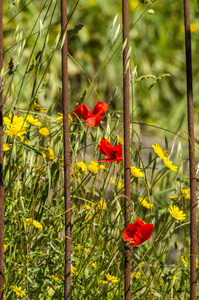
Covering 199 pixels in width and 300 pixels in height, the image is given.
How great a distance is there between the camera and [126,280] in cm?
103

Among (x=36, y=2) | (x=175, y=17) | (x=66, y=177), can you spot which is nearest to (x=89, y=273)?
(x=66, y=177)

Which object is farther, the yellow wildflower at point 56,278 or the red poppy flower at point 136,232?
the yellow wildflower at point 56,278

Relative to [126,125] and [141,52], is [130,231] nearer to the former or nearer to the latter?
[126,125]

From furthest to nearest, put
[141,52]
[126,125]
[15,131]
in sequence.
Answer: [141,52]
[15,131]
[126,125]

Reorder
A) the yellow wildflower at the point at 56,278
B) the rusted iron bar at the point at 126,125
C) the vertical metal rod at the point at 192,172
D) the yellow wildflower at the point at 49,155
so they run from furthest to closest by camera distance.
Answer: the yellow wildflower at the point at 49,155, the yellow wildflower at the point at 56,278, the vertical metal rod at the point at 192,172, the rusted iron bar at the point at 126,125

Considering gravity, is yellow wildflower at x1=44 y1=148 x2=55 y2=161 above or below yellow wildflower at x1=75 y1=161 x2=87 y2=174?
above

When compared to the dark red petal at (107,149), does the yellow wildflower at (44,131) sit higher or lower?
higher

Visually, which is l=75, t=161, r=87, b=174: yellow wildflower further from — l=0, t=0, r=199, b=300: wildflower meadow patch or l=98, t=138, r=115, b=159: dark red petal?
l=98, t=138, r=115, b=159: dark red petal

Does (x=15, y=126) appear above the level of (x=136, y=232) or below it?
above

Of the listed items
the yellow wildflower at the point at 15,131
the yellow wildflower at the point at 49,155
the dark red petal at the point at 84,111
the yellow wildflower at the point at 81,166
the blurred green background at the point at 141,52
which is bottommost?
the yellow wildflower at the point at 81,166

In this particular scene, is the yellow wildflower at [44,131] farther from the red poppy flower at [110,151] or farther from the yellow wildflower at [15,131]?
the red poppy flower at [110,151]

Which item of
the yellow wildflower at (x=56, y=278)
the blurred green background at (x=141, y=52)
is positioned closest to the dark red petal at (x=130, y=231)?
the yellow wildflower at (x=56, y=278)

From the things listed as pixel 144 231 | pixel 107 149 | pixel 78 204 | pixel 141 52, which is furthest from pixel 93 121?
pixel 141 52

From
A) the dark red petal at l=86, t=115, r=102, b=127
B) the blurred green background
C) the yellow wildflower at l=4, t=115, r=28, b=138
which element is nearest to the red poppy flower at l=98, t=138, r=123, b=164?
the dark red petal at l=86, t=115, r=102, b=127
